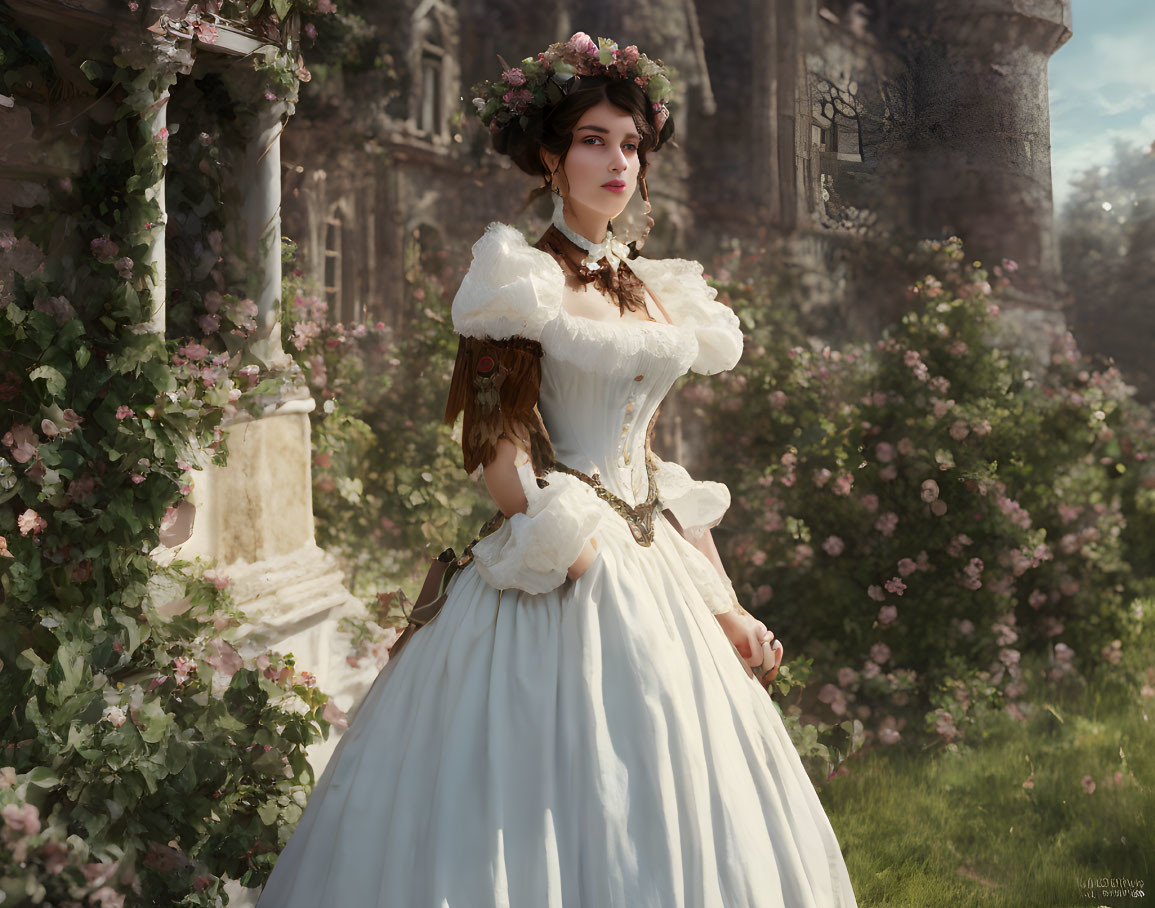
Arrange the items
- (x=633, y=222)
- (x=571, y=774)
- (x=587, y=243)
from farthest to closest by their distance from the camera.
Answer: (x=633, y=222) → (x=587, y=243) → (x=571, y=774)

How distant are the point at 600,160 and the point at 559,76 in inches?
9.0

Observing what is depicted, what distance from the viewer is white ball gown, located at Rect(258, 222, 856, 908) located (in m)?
1.95

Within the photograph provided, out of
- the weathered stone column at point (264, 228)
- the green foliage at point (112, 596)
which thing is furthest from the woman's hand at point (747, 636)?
the weathered stone column at point (264, 228)

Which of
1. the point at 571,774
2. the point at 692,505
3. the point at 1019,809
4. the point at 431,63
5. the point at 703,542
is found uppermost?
the point at 431,63

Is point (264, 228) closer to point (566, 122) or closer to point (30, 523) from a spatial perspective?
point (30, 523)

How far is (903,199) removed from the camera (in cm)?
524

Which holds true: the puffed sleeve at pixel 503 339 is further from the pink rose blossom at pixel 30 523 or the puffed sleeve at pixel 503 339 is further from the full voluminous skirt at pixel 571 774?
the pink rose blossom at pixel 30 523

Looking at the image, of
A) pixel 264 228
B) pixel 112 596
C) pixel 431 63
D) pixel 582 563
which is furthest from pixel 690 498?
pixel 431 63

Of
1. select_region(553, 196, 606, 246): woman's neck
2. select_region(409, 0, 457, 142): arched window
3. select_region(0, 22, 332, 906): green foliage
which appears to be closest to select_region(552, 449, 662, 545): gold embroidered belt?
select_region(553, 196, 606, 246): woman's neck

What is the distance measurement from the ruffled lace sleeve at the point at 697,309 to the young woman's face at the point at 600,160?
321 millimetres

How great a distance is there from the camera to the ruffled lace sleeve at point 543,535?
210 cm

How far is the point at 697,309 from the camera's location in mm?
2684

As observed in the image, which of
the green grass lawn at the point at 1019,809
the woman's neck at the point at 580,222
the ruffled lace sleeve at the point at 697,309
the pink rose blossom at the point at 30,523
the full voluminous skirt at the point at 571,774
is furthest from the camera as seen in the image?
the green grass lawn at the point at 1019,809

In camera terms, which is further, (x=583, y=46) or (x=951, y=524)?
(x=951, y=524)
